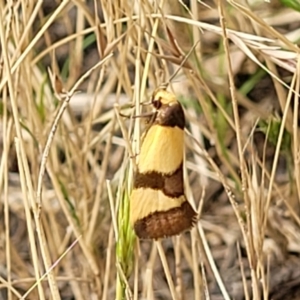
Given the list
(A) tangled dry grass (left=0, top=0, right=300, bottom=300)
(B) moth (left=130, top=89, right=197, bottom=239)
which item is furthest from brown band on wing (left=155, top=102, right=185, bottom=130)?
(A) tangled dry grass (left=0, top=0, right=300, bottom=300)

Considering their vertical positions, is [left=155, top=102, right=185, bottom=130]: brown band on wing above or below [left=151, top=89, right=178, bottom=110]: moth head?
below

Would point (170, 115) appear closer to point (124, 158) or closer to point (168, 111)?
point (168, 111)

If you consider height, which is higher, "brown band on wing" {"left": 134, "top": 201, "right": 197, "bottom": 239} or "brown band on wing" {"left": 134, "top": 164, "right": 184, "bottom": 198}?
"brown band on wing" {"left": 134, "top": 164, "right": 184, "bottom": 198}

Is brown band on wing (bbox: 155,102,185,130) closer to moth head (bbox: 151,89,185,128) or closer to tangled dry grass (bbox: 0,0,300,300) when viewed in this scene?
moth head (bbox: 151,89,185,128)

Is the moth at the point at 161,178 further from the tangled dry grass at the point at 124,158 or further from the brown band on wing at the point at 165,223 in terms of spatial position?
the tangled dry grass at the point at 124,158

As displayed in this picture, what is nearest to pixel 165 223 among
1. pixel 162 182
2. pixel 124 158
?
pixel 162 182

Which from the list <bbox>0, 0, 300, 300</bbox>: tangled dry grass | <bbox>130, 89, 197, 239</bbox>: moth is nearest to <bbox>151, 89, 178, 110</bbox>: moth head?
<bbox>130, 89, 197, 239</bbox>: moth

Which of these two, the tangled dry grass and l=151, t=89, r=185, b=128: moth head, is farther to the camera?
the tangled dry grass

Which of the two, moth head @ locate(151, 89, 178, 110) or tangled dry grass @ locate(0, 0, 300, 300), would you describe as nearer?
moth head @ locate(151, 89, 178, 110)

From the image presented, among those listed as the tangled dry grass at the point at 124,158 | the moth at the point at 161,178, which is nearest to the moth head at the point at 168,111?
the moth at the point at 161,178
